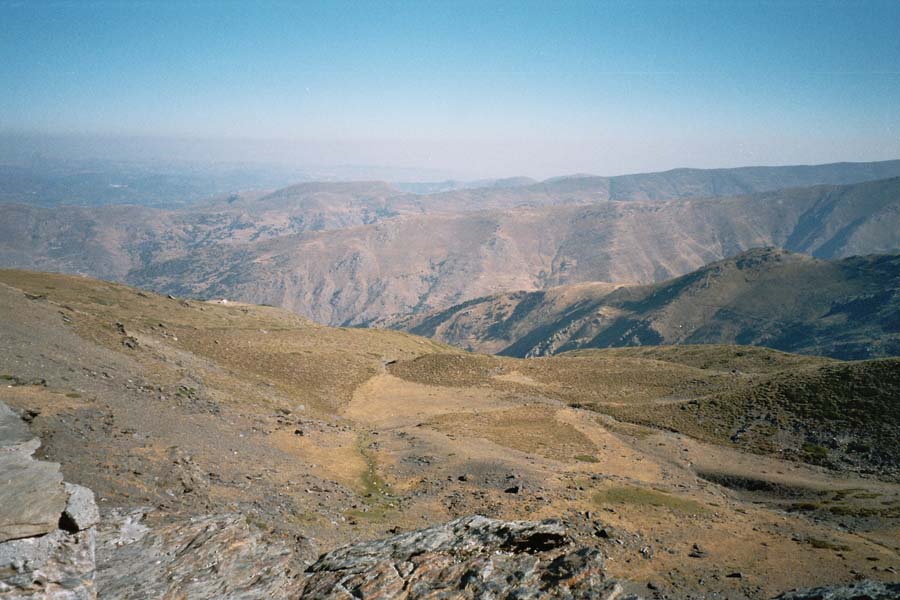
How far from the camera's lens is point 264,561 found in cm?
1806

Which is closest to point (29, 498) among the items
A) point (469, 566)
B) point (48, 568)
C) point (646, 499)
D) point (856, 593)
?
point (48, 568)

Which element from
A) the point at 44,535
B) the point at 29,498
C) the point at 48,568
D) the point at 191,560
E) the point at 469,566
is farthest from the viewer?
the point at 469,566

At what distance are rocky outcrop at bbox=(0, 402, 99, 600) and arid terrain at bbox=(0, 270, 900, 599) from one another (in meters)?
1.02

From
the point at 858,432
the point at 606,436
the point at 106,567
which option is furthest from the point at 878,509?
the point at 106,567

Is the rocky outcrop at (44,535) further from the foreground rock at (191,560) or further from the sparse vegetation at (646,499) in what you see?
the sparse vegetation at (646,499)

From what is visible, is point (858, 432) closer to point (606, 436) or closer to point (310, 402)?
point (606, 436)

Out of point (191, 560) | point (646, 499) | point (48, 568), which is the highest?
point (48, 568)

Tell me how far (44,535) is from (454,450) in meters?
30.2

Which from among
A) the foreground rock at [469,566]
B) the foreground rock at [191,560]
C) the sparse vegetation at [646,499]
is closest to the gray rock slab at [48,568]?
the foreground rock at [191,560]

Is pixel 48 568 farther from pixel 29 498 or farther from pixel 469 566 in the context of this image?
pixel 469 566

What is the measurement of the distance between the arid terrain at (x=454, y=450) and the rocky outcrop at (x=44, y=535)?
1021 mm

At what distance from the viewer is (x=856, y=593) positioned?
18234mm

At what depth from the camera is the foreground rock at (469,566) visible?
16.4 metres

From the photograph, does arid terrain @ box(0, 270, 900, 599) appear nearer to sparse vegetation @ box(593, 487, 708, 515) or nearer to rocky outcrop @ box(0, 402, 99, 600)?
sparse vegetation @ box(593, 487, 708, 515)
